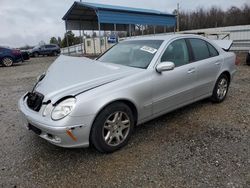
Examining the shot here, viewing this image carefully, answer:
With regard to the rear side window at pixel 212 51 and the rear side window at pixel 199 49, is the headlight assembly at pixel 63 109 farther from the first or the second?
the rear side window at pixel 212 51

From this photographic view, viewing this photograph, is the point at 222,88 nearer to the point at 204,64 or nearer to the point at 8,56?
the point at 204,64

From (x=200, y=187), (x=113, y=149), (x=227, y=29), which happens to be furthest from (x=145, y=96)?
(x=227, y=29)

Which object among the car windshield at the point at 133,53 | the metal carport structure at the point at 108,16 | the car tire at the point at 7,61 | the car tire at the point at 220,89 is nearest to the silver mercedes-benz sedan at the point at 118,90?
the car windshield at the point at 133,53

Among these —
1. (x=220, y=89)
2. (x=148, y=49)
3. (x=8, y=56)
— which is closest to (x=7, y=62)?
(x=8, y=56)

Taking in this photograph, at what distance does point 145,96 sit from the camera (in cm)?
330

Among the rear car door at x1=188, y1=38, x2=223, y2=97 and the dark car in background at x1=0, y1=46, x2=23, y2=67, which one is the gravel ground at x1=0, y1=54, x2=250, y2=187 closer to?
the rear car door at x1=188, y1=38, x2=223, y2=97

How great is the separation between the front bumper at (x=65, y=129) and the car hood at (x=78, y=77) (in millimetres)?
283

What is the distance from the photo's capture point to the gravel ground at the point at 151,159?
257 cm

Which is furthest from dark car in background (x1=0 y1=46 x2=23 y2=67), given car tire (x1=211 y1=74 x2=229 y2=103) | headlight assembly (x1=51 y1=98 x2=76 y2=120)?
headlight assembly (x1=51 y1=98 x2=76 y2=120)

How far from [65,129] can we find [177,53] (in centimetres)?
234

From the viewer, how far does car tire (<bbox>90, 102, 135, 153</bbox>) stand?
286cm

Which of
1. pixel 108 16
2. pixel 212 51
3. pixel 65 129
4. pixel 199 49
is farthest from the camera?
pixel 108 16

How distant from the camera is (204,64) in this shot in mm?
4297

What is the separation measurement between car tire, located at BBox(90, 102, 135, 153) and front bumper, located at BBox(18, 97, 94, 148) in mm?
124
